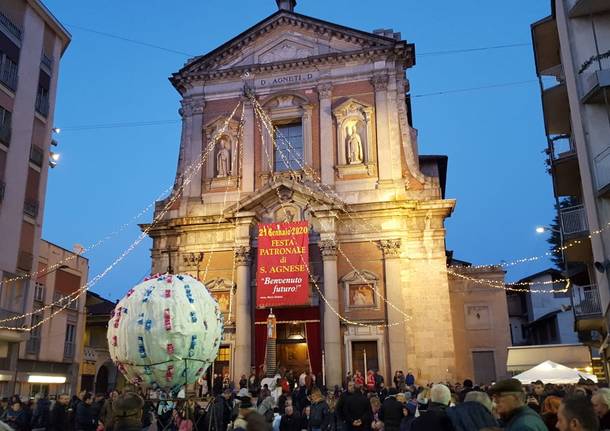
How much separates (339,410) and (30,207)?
1889 centimetres

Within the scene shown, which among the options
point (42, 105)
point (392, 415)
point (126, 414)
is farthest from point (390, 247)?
point (126, 414)

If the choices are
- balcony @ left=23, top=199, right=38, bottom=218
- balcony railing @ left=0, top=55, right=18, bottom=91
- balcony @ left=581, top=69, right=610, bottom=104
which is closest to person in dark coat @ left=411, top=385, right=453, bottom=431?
balcony @ left=581, top=69, right=610, bottom=104

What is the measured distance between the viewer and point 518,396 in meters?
4.50

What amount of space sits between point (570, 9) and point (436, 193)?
10.6m

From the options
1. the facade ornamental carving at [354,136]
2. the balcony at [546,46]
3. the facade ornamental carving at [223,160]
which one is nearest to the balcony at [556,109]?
the balcony at [546,46]

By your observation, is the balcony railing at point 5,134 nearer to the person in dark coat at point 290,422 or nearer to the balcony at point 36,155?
the balcony at point 36,155

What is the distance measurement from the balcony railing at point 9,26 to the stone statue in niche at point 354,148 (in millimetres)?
→ 15324

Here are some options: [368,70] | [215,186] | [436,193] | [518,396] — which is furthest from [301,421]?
[368,70]

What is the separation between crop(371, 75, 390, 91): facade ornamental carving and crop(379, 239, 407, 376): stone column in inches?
303

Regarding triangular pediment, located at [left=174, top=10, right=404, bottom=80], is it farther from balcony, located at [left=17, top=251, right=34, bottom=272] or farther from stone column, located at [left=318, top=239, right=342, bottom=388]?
balcony, located at [left=17, top=251, right=34, bottom=272]

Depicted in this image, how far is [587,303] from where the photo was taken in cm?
1873

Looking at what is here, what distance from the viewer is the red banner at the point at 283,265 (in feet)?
81.4

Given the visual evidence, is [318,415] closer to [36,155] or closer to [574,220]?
[574,220]

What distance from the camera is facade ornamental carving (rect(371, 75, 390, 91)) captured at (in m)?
27.9
